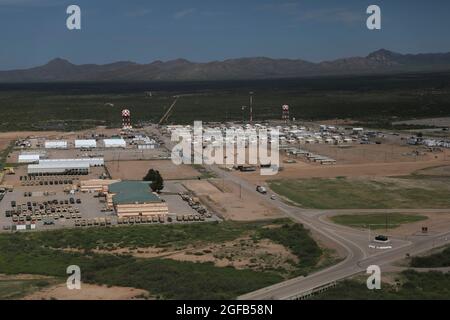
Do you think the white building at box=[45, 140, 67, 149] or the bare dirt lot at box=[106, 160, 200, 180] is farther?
the white building at box=[45, 140, 67, 149]

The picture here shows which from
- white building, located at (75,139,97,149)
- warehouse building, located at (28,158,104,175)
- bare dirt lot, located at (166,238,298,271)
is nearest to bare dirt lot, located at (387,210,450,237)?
bare dirt lot, located at (166,238,298,271)

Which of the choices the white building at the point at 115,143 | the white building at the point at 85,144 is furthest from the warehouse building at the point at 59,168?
the white building at the point at 85,144

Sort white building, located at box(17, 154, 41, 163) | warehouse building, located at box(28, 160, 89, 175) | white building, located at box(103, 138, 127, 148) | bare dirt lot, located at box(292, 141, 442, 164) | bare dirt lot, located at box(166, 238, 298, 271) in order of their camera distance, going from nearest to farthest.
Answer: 1. bare dirt lot, located at box(166, 238, 298, 271)
2. warehouse building, located at box(28, 160, 89, 175)
3. bare dirt lot, located at box(292, 141, 442, 164)
4. white building, located at box(17, 154, 41, 163)
5. white building, located at box(103, 138, 127, 148)

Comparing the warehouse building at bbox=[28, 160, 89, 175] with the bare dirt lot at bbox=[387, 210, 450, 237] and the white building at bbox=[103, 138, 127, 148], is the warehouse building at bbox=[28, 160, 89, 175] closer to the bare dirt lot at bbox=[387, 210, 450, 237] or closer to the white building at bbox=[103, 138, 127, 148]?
the white building at bbox=[103, 138, 127, 148]
